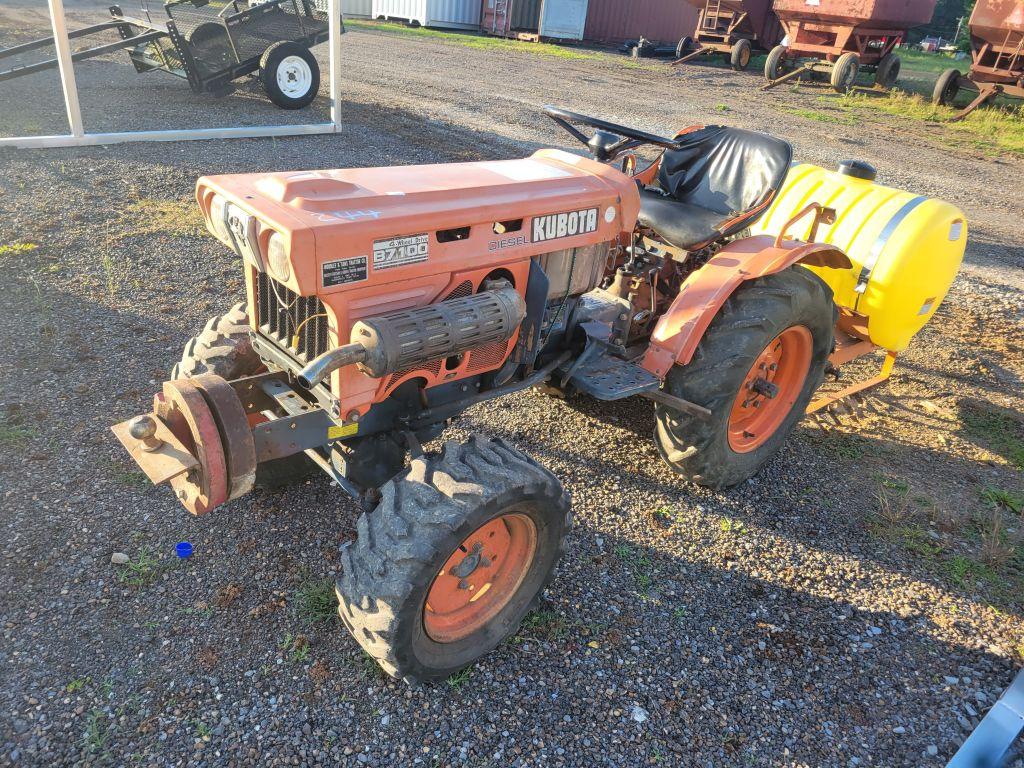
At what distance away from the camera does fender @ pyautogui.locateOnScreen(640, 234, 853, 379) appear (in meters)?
3.19

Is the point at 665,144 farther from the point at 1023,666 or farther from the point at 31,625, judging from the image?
the point at 31,625

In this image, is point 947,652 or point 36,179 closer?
point 947,652

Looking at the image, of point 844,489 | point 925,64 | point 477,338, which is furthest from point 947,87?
point 477,338

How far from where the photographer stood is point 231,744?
225 centimetres

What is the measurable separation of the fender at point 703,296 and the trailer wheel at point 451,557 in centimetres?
97

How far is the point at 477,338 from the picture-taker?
238 cm

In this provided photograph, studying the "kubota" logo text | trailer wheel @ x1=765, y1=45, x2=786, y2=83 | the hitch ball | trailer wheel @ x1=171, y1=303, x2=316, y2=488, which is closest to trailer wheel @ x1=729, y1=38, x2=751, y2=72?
trailer wheel @ x1=765, y1=45, x2=786, y2=83

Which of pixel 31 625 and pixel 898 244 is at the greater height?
pixel 898 244

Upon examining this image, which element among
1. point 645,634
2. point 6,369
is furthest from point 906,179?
point 6,369

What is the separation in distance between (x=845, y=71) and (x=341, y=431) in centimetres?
1641

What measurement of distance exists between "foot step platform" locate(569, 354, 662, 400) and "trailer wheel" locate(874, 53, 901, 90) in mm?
16705

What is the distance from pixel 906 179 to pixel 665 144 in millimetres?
7824

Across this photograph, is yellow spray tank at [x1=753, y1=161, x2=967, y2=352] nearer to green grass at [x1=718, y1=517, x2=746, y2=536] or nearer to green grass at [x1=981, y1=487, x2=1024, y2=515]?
green grass at [x1=981, y1=487, x2=1024, y2=515]

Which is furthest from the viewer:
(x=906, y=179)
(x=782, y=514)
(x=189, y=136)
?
(x=906, y=179)
